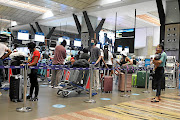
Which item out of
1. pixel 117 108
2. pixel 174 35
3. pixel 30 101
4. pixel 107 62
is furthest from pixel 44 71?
pixel 174 35

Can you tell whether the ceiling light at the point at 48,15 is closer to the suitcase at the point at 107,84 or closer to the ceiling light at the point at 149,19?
the ceiling light at the point at 149,19

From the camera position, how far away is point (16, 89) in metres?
4.21

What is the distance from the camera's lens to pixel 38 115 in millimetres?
3135

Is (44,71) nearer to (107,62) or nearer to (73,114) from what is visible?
(107,62)

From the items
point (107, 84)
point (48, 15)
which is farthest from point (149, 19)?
point (107, 84)

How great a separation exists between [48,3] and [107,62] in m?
8.68

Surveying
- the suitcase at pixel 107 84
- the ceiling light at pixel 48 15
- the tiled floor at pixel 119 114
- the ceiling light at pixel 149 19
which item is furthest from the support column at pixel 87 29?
the tiled floor at pixel 119 114

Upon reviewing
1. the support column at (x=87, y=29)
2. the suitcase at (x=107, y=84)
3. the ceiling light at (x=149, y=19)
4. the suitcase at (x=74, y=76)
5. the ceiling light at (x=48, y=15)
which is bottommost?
the suitcase at (x=107, y=84)

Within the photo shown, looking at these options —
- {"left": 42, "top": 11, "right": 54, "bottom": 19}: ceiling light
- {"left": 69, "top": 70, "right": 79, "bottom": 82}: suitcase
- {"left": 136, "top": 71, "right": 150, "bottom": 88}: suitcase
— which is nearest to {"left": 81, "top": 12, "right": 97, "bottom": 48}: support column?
{"left": 42, "top": 11, "right": 54, "bottom": 19}: ceiling light

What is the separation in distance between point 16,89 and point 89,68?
70.5 inches

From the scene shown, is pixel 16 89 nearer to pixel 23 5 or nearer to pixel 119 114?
pixel 119 114

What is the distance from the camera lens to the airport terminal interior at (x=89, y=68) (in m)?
3.71

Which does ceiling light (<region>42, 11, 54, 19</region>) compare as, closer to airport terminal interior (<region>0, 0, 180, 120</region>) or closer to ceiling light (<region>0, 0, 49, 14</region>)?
airport terminal interior (<region>0, 0, 180, 120</region>)

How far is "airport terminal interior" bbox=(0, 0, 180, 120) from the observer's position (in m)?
3.71
